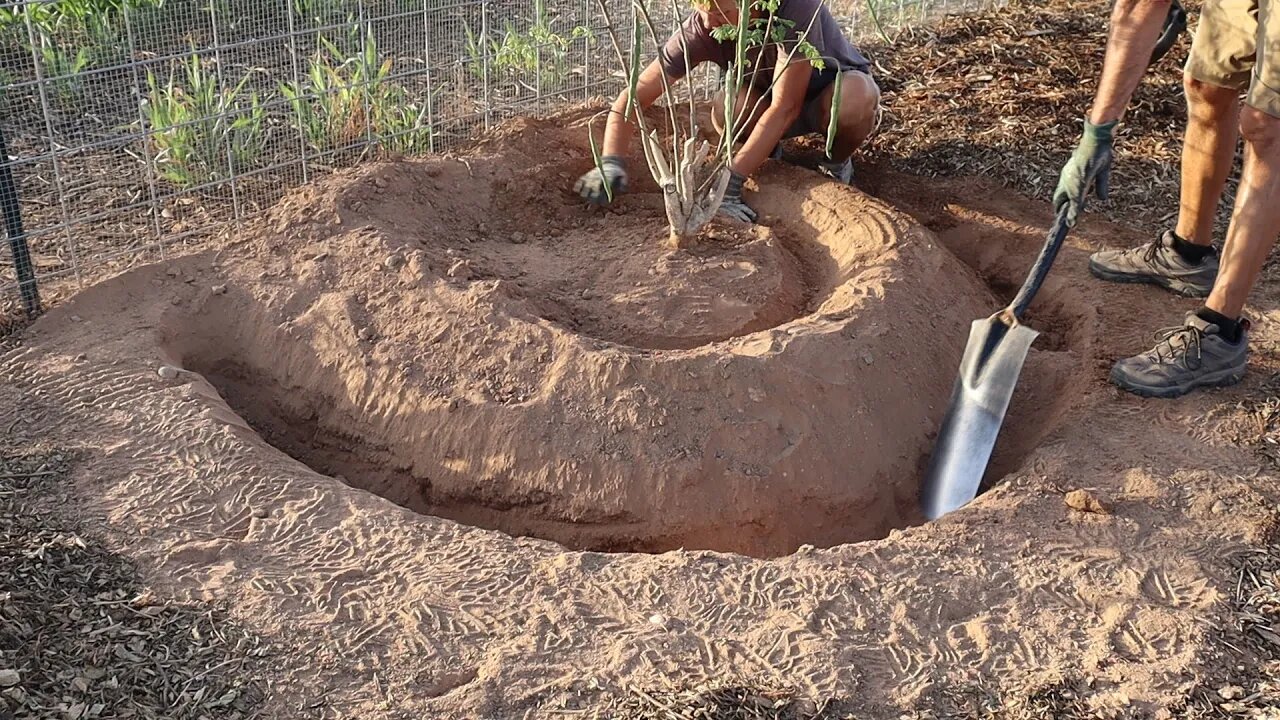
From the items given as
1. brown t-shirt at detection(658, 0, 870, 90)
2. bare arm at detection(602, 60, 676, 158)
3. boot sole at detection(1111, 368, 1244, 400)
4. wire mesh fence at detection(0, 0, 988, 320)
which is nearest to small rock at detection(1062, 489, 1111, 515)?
boot sole at detection(1111, 368, 1244, 400)

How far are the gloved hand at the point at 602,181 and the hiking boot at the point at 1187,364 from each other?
1.83 metres

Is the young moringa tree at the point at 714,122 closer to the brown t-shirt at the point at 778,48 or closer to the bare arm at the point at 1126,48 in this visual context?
the brown t-shirt at the point at 778,48

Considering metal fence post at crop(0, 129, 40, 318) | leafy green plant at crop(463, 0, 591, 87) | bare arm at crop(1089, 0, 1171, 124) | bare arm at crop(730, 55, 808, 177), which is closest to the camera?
bare arm at crop(1089, 0, 1171, 124)

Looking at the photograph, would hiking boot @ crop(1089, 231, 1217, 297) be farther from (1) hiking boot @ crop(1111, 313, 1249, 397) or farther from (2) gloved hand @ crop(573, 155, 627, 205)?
(2) gloved hand @ crop(573, 155, 627, 205)

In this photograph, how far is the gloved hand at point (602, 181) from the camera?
167 inches

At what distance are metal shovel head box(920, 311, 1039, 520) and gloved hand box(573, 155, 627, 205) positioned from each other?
4.86 ft

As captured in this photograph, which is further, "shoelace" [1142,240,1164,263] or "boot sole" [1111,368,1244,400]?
"shoelace" [1142,240,1164,263]

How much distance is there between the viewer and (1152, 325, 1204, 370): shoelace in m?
3.37

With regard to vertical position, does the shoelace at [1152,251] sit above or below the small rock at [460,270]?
above

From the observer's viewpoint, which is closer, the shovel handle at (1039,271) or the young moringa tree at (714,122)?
the shovel handle at (1039,271)

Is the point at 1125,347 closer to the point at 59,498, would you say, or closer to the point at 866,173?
the point at 866,173

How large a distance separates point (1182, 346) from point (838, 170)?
1.54 meters

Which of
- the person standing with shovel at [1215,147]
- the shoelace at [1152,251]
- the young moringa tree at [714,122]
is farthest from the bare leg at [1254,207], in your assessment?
the young moringa tree at [714,122]

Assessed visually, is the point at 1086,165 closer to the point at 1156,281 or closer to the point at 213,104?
the point at 1156,281
